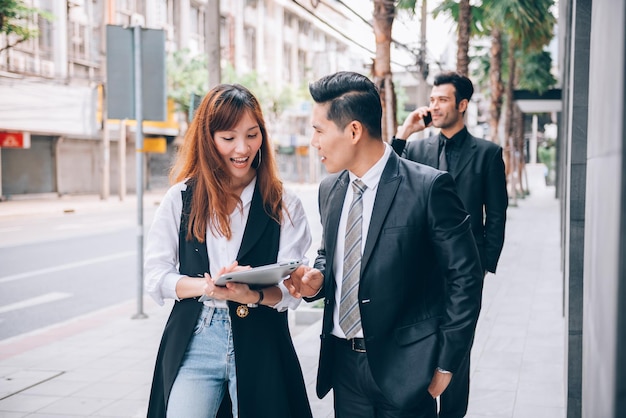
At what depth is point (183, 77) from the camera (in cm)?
3544

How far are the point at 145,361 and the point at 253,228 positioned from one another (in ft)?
13.4

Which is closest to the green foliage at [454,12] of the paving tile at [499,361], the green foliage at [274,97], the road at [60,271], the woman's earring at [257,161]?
the road at [60,271]

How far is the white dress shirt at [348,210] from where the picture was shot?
2.55 metres

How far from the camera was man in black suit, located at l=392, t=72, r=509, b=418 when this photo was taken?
14.3ft

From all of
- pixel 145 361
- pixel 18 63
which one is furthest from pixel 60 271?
pixel 18 63

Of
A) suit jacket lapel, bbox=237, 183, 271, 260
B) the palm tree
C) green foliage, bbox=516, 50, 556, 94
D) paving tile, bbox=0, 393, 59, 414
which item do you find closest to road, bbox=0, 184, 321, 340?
paving tile, bbox=0, 393, 59, 414

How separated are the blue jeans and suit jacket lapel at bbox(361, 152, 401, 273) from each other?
0.57m

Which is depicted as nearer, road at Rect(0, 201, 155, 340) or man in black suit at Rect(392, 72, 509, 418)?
man in black suit at Rect(392, 72, 509, 418)

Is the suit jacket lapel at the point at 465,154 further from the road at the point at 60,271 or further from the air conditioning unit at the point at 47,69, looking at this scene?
the air conditioning unit at the point at 47,69

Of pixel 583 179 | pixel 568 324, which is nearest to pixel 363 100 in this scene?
pixel 583 179

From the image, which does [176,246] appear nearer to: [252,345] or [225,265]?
[225,265]

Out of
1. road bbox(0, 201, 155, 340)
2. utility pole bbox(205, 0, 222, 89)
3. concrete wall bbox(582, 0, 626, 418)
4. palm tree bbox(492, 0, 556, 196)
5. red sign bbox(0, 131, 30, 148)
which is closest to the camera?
concrete wall bbox(582, 0, 626, 418)

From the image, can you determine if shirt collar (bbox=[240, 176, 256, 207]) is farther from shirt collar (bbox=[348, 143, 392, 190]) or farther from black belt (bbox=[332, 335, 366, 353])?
black belt (bbox=[332, 335, 366, 353])

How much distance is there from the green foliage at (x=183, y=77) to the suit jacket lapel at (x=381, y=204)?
1317 inches
